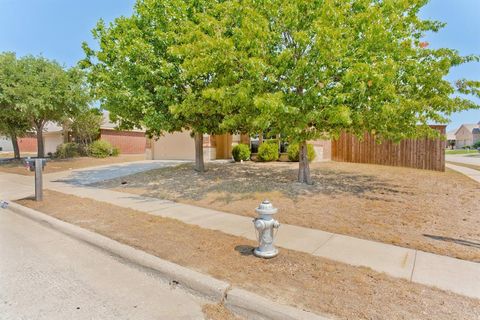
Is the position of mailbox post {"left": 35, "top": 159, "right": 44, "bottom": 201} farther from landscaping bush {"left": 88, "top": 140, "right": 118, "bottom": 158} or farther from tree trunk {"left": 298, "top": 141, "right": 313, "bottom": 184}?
landscaping bush {"left": 88, "top": 140, "right": 118, "bottom": 158}

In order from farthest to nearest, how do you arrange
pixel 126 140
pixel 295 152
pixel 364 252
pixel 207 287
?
pixel 126 140 → pixel 295 152 → pixel 364 252 → pixel 207 287

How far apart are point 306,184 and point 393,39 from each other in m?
4.83

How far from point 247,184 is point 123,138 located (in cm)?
2294

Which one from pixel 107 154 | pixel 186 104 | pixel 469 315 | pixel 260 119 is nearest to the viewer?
pixel 469 315

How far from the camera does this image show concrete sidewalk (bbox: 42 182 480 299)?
145 inches

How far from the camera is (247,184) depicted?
9938 millimetres

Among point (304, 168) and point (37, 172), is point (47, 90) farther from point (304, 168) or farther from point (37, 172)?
point (304, 168)

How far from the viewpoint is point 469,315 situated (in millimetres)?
2885

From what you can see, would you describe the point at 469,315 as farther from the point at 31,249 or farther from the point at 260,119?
the point at 31,249

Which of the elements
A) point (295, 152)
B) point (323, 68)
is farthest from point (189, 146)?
point (323, 68)

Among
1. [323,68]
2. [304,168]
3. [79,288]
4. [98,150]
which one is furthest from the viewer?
[98,150]

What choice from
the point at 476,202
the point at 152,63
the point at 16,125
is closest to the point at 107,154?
the point at 16,125

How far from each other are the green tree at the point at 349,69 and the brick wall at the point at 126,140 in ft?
75.5

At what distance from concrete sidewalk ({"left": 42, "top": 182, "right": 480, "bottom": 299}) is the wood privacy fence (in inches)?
389
